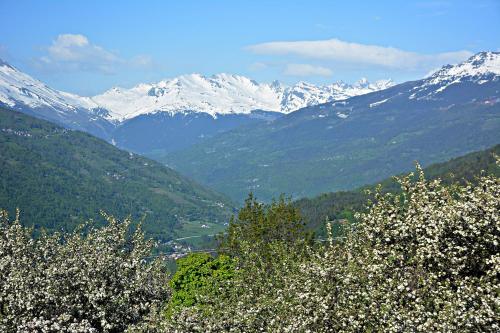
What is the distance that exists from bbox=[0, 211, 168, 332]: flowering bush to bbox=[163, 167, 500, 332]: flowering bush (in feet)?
15.2

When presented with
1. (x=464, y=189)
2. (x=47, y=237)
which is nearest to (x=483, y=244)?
(x=464, y=189)

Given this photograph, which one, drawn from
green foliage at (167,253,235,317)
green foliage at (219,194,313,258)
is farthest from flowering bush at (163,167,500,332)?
green foliage at (219,194,313,258)

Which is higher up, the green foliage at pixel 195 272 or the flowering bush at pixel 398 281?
the flowering bush at pixel 398 281

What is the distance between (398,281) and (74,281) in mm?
15261

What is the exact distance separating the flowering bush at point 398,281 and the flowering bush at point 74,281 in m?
4.64

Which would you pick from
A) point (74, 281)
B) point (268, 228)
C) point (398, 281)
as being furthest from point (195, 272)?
point (398, 281)

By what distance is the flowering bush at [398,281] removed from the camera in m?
21.9

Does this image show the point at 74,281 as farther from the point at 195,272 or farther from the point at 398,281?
the point at 195,272

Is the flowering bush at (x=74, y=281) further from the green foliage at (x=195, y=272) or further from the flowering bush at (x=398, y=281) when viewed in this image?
the green foliage at (x=195, y=272)

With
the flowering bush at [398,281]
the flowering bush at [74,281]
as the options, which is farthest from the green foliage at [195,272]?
the flowering bush at [398,281]

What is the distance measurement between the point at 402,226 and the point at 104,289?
47.9 ft

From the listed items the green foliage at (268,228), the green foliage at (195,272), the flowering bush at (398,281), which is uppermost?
the flowering bush at (398,281)

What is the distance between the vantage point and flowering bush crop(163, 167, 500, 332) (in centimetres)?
2189

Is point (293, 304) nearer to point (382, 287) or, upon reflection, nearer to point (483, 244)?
point (382, 287)
